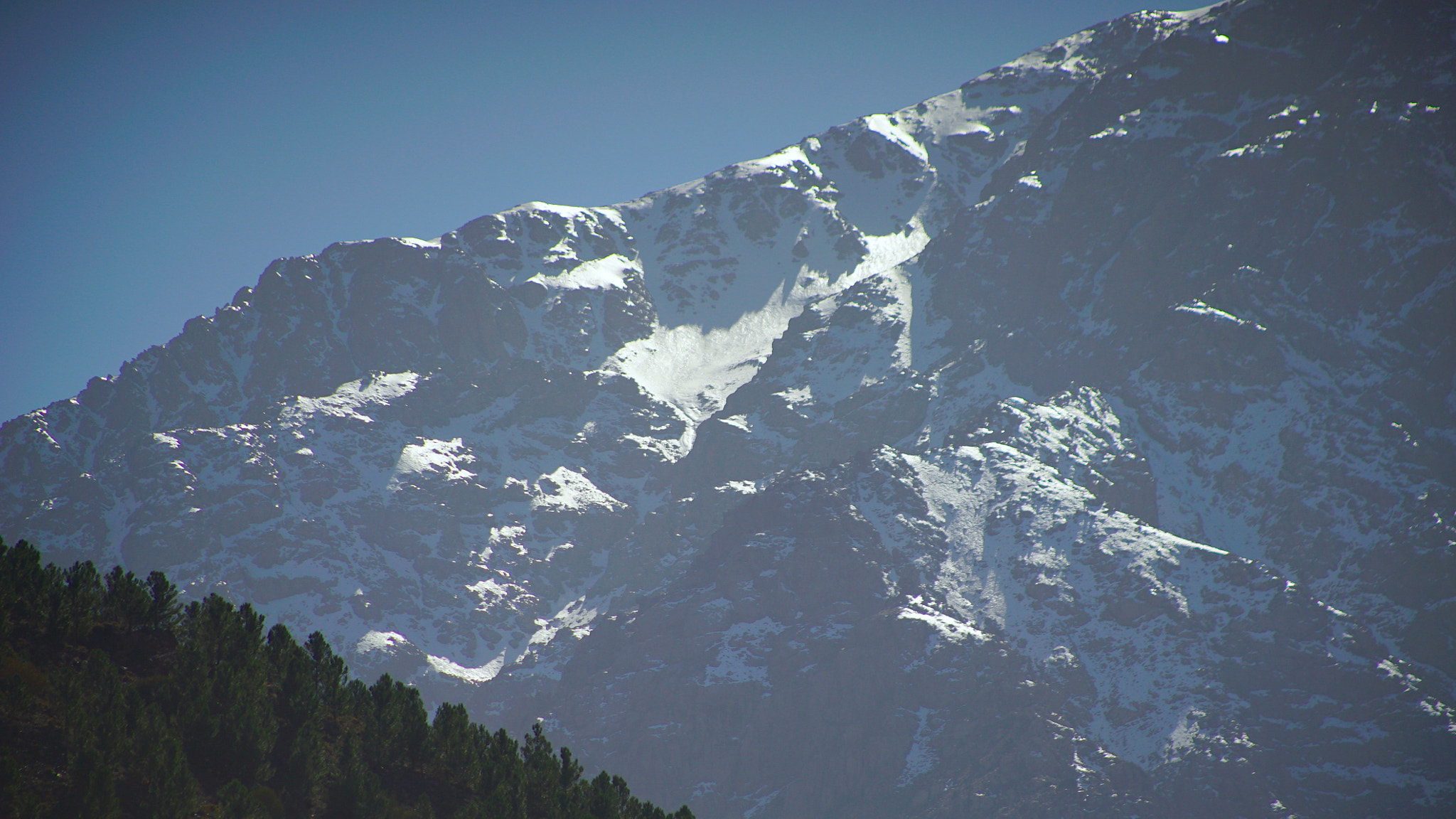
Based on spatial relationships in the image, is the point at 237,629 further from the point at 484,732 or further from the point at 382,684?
the point at 484,732

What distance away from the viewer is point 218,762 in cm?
7788

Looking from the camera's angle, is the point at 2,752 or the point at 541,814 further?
the point at 541,814

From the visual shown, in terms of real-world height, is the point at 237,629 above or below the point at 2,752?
above

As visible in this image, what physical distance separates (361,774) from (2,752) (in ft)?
82.1

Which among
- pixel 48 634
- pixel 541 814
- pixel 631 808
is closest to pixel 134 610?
pixel 48 634

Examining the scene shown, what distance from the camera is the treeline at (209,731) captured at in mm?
66812

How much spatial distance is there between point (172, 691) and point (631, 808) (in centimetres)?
4180

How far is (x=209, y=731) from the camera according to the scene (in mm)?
77500

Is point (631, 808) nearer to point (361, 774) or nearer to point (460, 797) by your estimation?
point (460, 797)

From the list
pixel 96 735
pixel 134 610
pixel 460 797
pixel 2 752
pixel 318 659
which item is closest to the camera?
pixel 2 752

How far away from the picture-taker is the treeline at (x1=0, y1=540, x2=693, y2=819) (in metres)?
66.8

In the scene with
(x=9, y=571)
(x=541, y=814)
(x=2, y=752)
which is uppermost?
(x=9, y=571)

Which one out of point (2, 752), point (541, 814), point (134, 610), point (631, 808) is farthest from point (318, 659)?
point (2, 752)

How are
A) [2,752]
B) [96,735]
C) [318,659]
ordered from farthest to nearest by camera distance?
1. [318,659]
2. [96,735]
3. [2,752]
